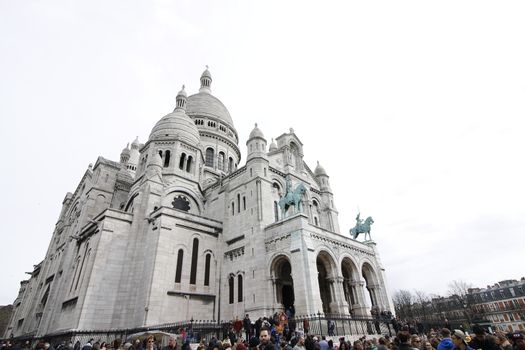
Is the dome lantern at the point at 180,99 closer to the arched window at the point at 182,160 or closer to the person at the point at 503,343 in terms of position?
the arched window at the point at 182,160

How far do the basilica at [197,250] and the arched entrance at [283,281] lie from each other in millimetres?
87

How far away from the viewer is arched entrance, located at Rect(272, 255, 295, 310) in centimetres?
2266

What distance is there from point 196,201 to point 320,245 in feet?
49.1

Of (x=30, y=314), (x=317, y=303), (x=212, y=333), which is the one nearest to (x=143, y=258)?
(x=212, y=333)

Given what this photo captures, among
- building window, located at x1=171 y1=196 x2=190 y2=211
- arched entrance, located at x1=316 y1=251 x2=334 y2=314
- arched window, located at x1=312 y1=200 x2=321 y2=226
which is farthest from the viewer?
arched window, located at x1=312 y1=200 x2=321 y2=226

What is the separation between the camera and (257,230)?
24641 mm

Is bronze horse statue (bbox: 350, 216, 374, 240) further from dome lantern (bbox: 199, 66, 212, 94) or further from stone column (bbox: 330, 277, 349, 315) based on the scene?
dome lantern (bbox: 199, 66, 212, 94)

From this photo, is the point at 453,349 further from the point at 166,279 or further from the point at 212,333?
the point at 166,279

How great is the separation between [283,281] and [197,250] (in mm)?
7820

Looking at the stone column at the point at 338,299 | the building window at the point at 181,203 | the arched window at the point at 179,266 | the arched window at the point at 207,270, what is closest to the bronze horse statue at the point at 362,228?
the stone column at the point at 338,299

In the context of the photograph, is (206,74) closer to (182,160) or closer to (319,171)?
(182,160)

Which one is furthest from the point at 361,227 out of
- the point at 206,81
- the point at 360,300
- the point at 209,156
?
the point at 206,81

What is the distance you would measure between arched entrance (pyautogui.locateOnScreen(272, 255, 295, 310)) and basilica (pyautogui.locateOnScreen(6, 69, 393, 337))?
0.29 feet

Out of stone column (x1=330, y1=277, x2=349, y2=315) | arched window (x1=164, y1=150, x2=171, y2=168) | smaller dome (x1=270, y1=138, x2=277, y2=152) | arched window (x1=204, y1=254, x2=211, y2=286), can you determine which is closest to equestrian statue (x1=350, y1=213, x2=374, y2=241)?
stone column (x1=330, y1=277, x2=349, y2=315)
